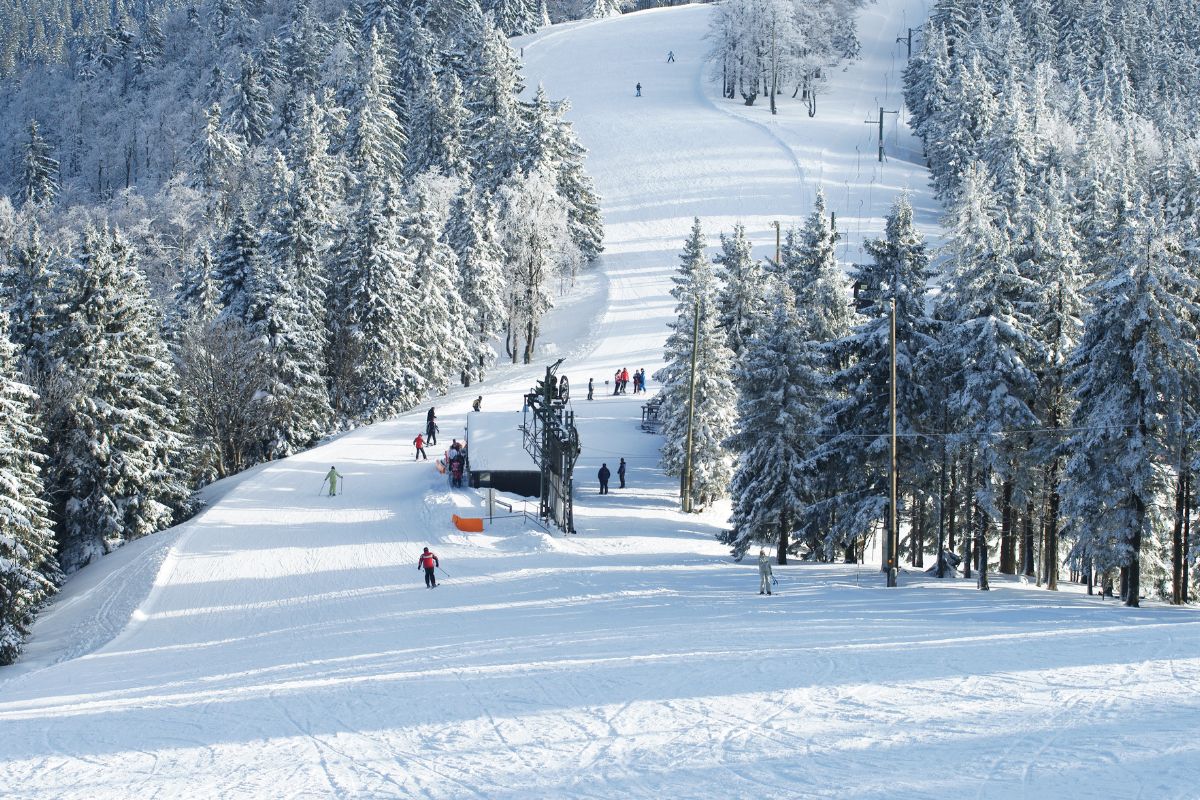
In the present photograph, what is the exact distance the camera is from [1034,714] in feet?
48.6

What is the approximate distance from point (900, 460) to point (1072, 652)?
42.4 feet

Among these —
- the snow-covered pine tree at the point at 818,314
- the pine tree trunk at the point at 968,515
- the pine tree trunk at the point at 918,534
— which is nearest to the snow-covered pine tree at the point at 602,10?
the snow-covered pine tree at the point at 818,314

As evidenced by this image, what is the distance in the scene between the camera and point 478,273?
210 ft

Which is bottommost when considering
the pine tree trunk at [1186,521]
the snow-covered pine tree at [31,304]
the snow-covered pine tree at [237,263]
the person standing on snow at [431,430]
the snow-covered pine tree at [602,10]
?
the pine tree trunk at [1186,521]

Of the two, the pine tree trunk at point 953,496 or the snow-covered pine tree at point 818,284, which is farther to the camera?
the snow-covered pine tree at point 818,284

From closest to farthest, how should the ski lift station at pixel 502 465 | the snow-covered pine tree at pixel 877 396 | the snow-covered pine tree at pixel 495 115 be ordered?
the snow-covered pine tree at pixel 877 396
the ski lift station at pixel 502 465
the snow-covered pine tree at pixel 495 115

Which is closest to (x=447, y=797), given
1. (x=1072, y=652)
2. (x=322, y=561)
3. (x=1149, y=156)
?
(x=1072, y=652)

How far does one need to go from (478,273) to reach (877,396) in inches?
1488

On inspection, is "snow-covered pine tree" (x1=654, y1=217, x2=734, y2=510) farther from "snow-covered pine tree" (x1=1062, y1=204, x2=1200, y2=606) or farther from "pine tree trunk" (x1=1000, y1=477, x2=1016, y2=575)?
"snow-covered pine tree" (x1=1062, y1=204, x2=1200, y2=606)

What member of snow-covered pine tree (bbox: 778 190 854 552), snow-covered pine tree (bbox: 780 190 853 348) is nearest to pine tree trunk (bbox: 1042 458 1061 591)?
snow-covered pine tree (bbox: 778 190 854 552)

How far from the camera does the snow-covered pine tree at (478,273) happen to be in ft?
206

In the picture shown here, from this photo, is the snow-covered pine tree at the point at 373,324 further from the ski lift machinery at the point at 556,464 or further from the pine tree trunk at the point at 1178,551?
the pine tree trunk at the point at 1178,551

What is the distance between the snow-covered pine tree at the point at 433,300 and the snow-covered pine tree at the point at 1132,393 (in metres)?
37.8

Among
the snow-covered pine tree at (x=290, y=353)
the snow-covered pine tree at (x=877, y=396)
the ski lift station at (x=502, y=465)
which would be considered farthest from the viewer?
the snow-covered pine tree at (x=290, y=353)
